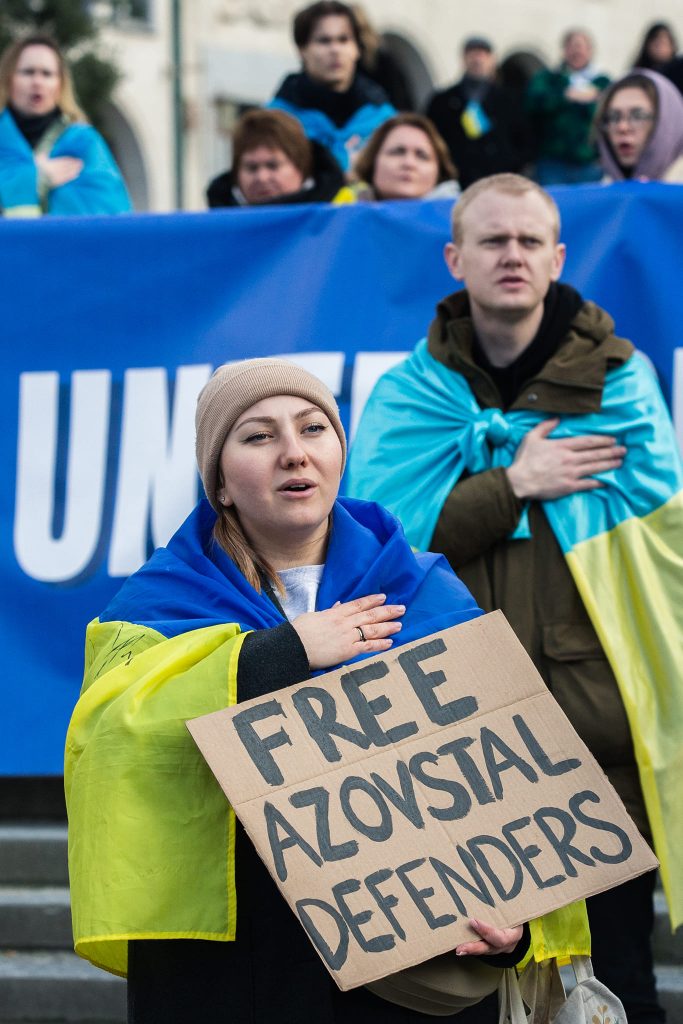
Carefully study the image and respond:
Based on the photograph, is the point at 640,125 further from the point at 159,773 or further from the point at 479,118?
the point at 159,773

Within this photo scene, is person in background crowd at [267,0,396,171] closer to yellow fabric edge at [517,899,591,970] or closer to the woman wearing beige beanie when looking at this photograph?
the woman wearing beige beanie

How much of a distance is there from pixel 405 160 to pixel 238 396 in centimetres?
319

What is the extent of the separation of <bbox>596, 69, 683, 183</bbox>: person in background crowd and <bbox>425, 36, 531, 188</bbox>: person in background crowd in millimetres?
2144

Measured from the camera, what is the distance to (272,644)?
2553mm

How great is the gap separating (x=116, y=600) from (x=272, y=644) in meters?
0.35

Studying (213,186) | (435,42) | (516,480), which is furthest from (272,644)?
(435,42)

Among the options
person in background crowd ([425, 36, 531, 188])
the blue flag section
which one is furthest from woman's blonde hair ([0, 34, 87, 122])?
person in background crowd ([425, 36, 531, 188])

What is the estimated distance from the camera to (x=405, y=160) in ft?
18.8

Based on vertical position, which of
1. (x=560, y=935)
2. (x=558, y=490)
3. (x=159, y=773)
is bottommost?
(x=560, y=935)

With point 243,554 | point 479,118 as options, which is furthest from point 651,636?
point 479,118

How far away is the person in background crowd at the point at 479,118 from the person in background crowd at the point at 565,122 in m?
0.13

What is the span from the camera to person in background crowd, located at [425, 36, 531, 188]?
7.98m

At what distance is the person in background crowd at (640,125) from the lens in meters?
5.59

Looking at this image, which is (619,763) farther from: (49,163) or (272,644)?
(49,163)
